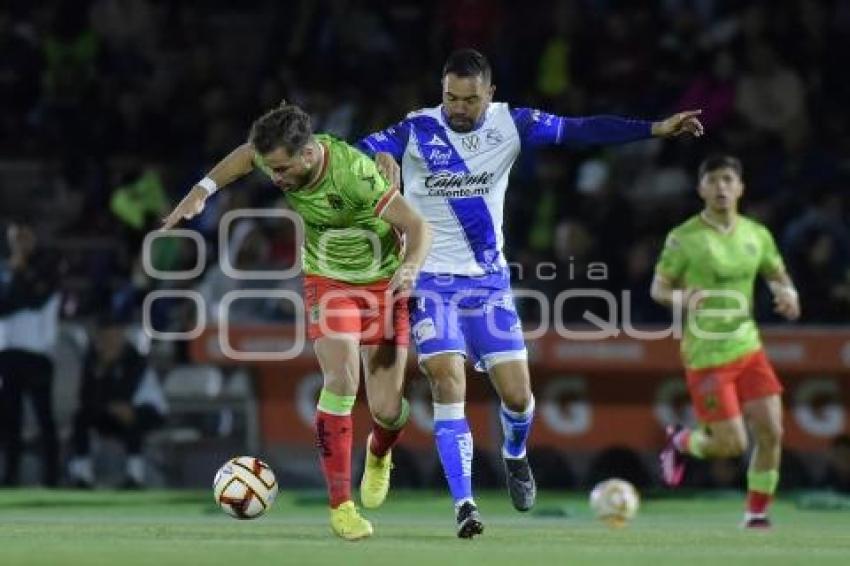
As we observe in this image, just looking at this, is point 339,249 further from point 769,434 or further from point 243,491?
point 769,434

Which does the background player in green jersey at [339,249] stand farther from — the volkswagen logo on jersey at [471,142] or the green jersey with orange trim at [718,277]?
the green jersey with orange trim at [718,277]

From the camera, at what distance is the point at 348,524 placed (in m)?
11.3

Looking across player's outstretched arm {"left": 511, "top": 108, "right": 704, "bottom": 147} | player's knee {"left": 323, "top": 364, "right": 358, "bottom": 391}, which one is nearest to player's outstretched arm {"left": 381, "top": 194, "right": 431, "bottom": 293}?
player's knee {"left": 323, "top": 364, "right": 358, "bottom": 391}

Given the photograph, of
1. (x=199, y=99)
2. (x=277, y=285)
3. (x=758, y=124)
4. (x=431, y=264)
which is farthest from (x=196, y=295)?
(x=431, y=264)

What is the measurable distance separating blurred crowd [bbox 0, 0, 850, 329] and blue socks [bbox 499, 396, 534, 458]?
549 centimetres

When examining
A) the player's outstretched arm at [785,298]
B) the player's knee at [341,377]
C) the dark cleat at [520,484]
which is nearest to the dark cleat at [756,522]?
the player's outstretched arm at [785,298]

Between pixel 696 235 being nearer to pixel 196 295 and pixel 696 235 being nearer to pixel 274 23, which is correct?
pixel 196 295

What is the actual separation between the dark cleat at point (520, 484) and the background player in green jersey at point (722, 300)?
252 cm

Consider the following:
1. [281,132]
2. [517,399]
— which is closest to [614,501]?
[517,399]

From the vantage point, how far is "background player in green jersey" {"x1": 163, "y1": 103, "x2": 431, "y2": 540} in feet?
36.4

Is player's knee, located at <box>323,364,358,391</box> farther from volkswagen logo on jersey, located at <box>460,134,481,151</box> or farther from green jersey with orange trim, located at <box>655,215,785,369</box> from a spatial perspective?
green jersey with orange trim, located at <box>655,215,785,369</box>

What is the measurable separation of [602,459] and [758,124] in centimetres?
385

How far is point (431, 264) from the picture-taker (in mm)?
12133

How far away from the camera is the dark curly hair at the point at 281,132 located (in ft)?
36.1
